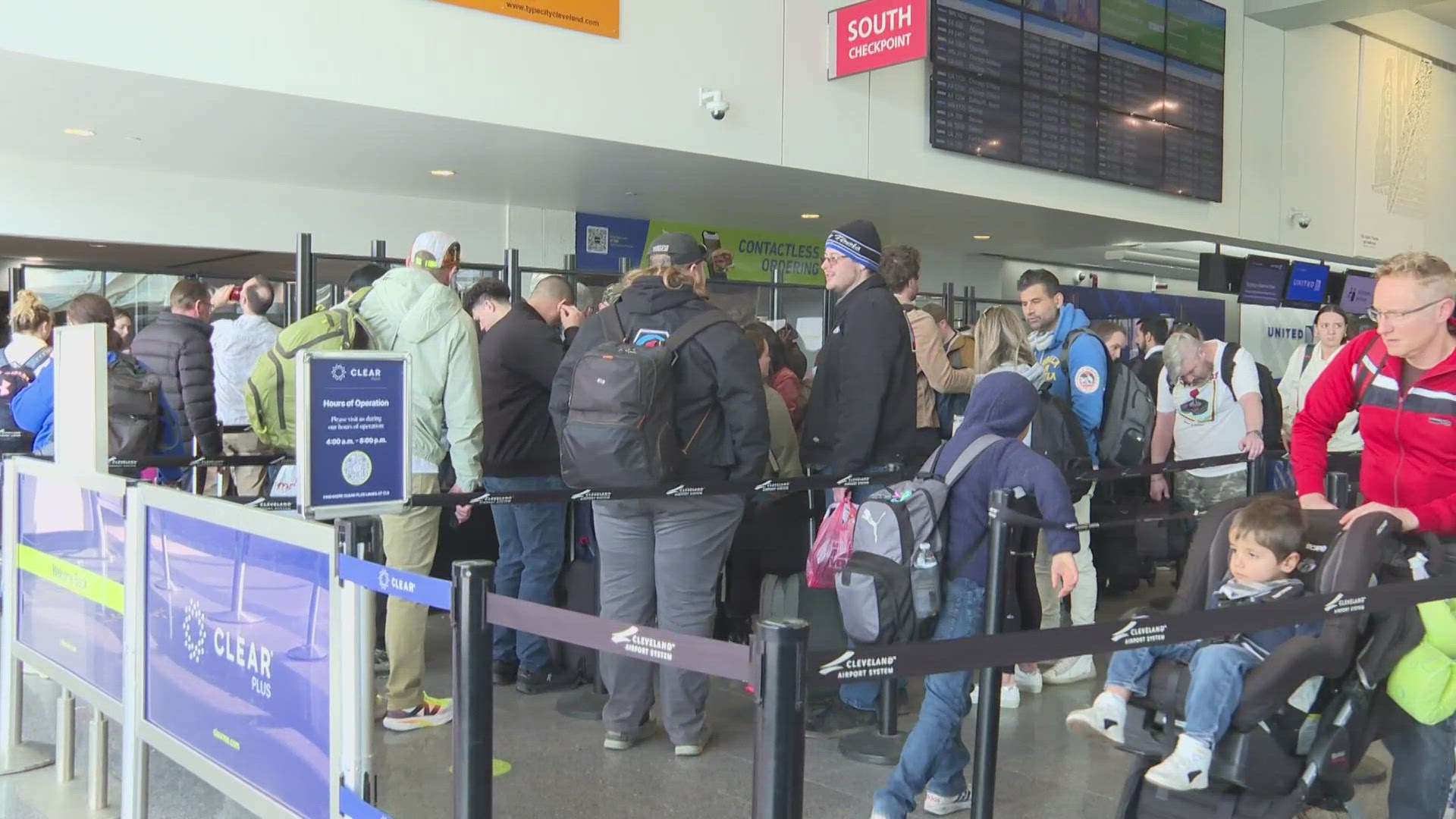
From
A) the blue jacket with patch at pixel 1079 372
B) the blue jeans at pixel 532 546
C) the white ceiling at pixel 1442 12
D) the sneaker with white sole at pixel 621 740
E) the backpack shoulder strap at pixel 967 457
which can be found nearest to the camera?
the backpack shoulder strap at pixel 967 457

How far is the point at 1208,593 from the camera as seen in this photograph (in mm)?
3158

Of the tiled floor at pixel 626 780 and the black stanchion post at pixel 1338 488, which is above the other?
the black stanchion post at pixel 1338 488

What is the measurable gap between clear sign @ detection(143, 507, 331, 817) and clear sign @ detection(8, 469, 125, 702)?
0.30 m

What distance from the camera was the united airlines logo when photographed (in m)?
2.90

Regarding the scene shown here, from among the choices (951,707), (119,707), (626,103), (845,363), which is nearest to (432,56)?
(626,103)

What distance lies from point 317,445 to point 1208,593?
2299mm

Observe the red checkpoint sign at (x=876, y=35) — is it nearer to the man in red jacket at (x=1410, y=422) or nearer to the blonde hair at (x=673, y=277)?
the blonde hair at (x=673, y=277)

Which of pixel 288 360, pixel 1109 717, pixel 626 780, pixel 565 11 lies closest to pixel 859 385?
pixel 626 780

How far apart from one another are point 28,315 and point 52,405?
668 mm

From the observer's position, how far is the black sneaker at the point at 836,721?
4.31m

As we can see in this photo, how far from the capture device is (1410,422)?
342 cm

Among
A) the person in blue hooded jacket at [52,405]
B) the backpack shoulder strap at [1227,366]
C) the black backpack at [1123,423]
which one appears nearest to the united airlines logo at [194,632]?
the person in blue hooded jacket at [52,405]

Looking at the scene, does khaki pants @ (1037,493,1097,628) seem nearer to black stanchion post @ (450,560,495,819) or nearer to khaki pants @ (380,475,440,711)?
khaki pants @ (380,475,440,711)

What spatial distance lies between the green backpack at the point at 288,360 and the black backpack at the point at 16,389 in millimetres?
1773
